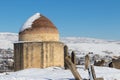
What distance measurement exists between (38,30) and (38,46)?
1.07 metres

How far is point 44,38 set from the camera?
2041 centimetres

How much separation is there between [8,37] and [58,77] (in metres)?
171

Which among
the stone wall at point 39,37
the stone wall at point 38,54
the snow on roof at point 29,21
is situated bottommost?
the stone wall at point 38,54

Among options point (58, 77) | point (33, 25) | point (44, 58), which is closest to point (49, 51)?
point (44, 58)

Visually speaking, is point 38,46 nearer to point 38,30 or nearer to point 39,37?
point 39,37

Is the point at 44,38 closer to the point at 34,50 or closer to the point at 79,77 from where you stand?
the point at 34,50

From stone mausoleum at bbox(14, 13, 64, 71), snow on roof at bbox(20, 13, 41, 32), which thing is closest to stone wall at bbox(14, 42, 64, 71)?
stone mausoleum at bbox(14, 13, 64, 71)

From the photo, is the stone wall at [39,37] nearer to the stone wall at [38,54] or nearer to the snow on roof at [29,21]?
the stone wall at [38,54]

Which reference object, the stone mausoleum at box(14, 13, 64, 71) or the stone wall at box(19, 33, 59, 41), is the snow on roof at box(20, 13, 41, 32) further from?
the stone wall at box(19, 33, 59, 41)

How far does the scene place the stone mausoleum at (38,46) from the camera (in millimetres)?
20062

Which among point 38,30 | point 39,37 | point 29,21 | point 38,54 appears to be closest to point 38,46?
point 38,54

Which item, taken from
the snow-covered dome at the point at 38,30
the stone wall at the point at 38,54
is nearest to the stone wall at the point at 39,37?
the snow-covered dome at the point at 38,30

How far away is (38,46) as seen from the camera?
65.8 feet

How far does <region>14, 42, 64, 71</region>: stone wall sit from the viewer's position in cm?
2003
